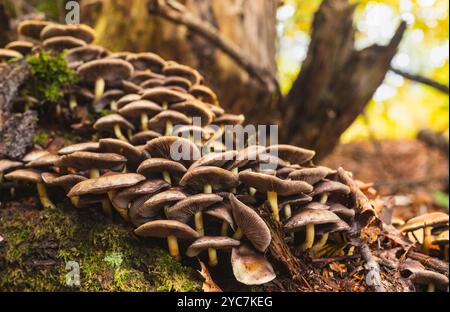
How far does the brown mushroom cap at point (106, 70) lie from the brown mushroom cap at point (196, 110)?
73cm

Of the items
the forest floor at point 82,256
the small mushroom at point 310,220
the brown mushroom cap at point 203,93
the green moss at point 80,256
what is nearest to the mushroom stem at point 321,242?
the small mushroom at point 310,220

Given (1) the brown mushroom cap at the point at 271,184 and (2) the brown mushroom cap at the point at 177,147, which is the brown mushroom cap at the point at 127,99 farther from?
(1) the brown mushroom cap at the point at 271,184

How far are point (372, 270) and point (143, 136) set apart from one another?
221 cm

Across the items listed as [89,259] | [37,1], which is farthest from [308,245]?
[37,1]

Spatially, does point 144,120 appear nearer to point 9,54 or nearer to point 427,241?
point 9,54

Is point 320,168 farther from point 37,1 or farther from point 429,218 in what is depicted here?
point 37,1

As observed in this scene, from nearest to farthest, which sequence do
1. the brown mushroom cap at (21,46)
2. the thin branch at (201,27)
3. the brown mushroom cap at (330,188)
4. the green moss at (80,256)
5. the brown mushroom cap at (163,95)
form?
the green moss at (80,256) → the brown mushroom cap at (330,188) → the brown mushroom cap at (163,95) → the brown mushroom cap at (21,46) → the thin branch at (201,27)

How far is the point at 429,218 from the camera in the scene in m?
3.60

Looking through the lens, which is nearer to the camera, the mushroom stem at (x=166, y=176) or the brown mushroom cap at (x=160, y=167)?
the brown mushroom cap at (x=160, y=167)

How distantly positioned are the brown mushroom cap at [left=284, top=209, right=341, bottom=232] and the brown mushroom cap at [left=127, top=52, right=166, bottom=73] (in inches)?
101

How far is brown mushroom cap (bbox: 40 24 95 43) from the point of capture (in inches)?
171

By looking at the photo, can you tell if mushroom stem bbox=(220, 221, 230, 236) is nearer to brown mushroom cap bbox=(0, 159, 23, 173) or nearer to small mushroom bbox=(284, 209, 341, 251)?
small mushroom bbox=(284, 209, 341, 251)

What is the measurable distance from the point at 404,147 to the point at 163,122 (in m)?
10.2

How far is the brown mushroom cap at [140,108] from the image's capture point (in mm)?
3621
